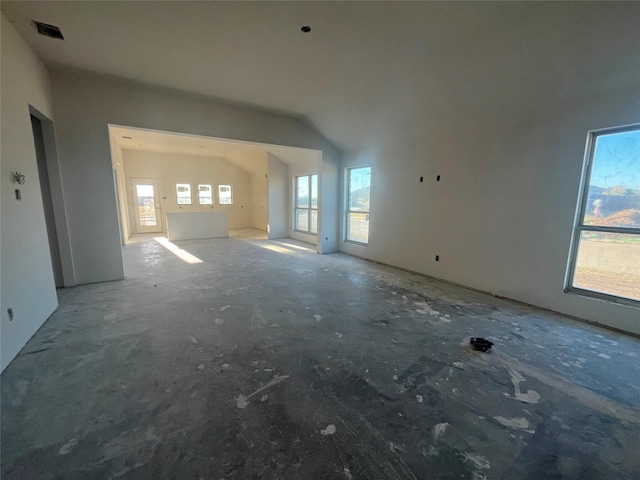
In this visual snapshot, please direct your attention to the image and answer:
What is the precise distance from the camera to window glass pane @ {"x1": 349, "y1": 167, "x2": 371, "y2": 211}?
5859 millimetres

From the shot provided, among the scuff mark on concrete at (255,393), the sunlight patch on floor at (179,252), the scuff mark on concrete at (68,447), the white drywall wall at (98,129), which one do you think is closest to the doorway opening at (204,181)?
the sunlight patch on floor at (179,252)

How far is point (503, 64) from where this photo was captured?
2.79 m

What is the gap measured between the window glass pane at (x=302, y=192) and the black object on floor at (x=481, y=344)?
6267 millimetres

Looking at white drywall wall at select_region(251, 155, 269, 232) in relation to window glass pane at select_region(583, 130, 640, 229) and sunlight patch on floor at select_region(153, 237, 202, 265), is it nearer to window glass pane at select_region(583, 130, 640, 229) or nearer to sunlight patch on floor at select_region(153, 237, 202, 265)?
sunlight patch on floor at select_region(153, 237, 202, 265)

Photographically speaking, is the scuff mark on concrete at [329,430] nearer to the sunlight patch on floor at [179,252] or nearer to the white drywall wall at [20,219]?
Result: the white drywall wall at [20,219]

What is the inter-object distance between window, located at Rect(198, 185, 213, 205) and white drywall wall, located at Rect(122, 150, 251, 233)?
0.12m

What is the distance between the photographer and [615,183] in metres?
2.80

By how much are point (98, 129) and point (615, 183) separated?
6432 mm

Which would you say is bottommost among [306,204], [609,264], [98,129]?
[609,264]

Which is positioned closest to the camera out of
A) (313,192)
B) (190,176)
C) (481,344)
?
(481,344)

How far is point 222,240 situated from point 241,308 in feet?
17.4

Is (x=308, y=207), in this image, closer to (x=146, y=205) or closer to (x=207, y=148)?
(x=207, y=148)

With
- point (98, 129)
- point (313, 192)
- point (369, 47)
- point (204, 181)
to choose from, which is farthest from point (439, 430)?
point (204, 181)

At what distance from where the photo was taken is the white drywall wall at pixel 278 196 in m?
8.48
